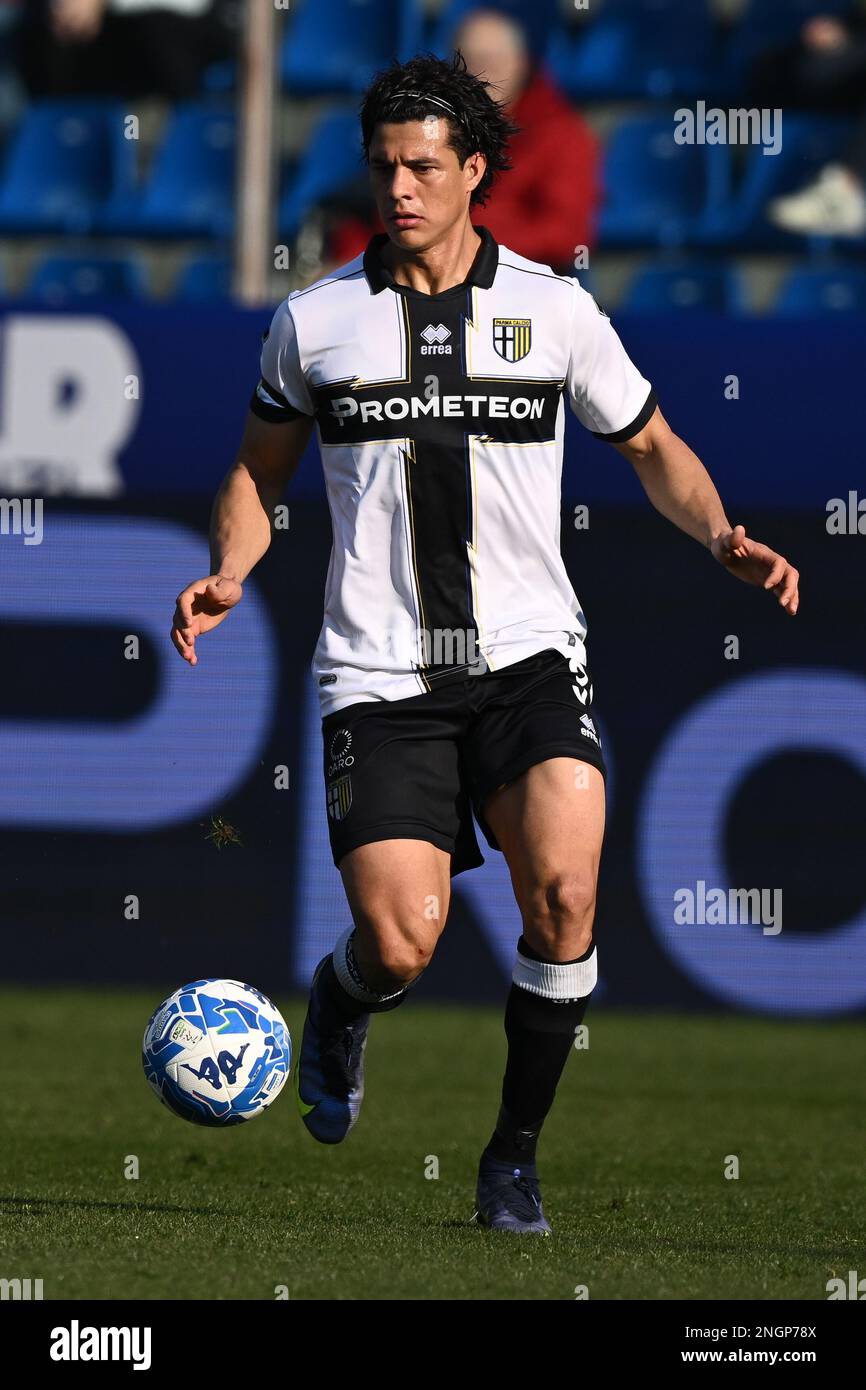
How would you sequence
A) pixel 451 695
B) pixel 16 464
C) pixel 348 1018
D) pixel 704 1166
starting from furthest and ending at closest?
1. pixel 16 464
2. pixel 704 1166
3. pixel 348 1018
4. pixel 451 695

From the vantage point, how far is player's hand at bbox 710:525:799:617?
4.38m

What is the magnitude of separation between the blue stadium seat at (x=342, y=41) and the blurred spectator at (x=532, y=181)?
99 cm

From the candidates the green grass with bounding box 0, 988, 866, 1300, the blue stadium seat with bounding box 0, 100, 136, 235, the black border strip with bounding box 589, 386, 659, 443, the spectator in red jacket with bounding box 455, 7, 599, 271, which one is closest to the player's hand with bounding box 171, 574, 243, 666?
the black border strip with bounding box 589, 386, 659, 443

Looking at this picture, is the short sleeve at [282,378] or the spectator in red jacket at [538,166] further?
the spectator in red jacket at [538,166]

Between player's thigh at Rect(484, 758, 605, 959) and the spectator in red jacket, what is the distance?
5680mm

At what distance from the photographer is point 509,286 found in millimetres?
4660

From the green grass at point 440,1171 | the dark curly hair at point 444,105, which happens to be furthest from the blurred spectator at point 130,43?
the dark curly hair at point 444,105

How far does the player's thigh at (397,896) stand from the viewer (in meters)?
4.48

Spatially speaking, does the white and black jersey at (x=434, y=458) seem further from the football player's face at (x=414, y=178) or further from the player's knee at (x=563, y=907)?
the player's knee at (x=563, y=907)

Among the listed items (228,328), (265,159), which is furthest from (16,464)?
(265,159)

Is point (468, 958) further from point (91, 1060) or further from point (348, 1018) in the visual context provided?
point (348, 1018)

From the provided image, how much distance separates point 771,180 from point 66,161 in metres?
3.86

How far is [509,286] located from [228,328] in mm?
4018

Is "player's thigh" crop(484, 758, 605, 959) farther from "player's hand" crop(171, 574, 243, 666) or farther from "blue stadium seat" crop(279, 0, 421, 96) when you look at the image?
"blue stadium seat" crop(279, 0, 421, 96)
